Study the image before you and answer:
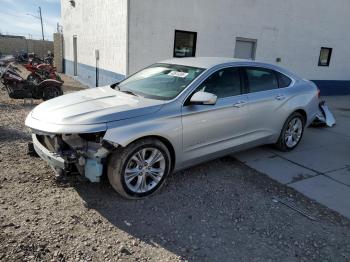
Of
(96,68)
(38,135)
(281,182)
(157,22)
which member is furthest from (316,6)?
(38,135)

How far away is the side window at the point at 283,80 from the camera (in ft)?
17.6

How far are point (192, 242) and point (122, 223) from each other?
778 millimetres

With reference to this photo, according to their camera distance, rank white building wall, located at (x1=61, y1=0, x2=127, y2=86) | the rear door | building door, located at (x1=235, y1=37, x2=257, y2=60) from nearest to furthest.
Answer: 1. the rear door
2. white building wall, located at (x1=61, y1=0, x2=127, y2=86)
3. building door, located at (x1=235, y1=37, x2=257, y2=60)

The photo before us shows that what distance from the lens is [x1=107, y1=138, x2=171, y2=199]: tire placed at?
137 inches

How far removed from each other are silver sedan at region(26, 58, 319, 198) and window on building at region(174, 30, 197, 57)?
186 inches

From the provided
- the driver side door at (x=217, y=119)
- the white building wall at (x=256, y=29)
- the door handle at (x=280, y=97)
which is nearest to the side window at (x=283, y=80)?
the door handle at (x=280, y=97)

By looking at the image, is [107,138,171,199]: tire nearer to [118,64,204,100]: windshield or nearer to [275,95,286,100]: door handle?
[118,64,204,100]: windshield

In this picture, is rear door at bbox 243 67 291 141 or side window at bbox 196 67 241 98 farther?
rear door at bbox 243 67 291 141

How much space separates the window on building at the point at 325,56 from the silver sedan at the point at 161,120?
947 cm

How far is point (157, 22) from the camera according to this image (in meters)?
8.84

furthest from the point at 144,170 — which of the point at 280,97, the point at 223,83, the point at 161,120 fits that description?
the point at 280,97

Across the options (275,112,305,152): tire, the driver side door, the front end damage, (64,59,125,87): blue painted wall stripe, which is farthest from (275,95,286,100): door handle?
(64,59,125,87): blue painted wall stripe

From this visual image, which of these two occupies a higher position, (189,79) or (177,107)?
(189,79)

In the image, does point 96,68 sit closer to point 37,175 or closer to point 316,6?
point 37,175
